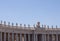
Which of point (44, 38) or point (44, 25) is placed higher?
point (44, 25)

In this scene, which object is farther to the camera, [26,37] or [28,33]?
[26,37]

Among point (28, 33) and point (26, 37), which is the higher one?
point (28, 33)

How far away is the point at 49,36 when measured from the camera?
99.1 m

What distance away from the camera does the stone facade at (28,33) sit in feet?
264

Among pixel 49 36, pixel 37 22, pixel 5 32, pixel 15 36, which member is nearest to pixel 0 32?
pixel 5 32

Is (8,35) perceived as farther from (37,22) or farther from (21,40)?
(37,22)

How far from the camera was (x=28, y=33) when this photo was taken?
9212 cm

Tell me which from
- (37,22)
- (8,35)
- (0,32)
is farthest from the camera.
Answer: (37,22)

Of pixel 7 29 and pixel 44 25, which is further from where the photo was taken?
pixel 44 25

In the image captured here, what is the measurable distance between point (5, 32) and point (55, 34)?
32.8 meters

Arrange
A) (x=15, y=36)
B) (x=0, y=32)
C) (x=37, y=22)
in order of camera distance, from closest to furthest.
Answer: (x=0, y=32) → (x=15, y=36) → (x=37, y=22)

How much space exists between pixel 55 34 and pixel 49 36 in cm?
379

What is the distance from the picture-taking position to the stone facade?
8047 cm

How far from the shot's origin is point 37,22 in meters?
95.6
